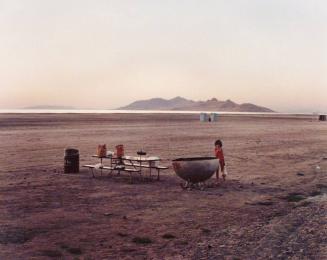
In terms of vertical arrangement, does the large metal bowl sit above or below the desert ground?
above

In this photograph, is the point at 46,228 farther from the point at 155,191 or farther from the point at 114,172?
the point at 114,172

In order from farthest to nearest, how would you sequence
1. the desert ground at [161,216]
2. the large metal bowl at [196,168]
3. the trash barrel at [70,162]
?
the trash barrel at [70,162] < the large metal bowl at [196,168] < the desert ground at [161,216]

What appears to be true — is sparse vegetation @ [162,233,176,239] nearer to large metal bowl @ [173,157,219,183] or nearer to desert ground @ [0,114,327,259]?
desert ground @ [0,114,327,259]

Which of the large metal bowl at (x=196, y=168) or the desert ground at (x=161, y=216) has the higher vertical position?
the large metal bowl at (x=196, y=168)

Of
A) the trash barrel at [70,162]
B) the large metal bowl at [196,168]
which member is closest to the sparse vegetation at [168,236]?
the large metal bowl at [196,168]

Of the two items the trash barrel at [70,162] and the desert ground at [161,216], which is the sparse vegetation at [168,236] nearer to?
the desert ground at [161,216]

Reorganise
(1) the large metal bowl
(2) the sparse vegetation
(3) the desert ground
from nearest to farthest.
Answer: (3) the desert ground < (2) the sparse vegetation < (1) the large metal bowl

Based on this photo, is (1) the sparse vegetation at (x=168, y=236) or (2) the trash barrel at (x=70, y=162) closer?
(1) the sparse vegetation at (x=168, y=236)

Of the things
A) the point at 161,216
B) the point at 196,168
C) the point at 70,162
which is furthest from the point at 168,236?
the point at 70,162

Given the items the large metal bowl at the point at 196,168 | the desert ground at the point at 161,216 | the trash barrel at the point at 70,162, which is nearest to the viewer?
the desert ground at the point at 161,216

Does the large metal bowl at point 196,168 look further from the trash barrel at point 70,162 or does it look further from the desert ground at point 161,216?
the trash barrel at point 70,162

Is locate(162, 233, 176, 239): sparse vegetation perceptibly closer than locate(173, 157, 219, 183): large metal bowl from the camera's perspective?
Yes

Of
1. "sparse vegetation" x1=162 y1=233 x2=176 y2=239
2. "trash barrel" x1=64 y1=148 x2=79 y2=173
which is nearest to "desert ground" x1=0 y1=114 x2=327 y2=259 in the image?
"sparse vegetation" x1=162 y1=233 x2=176 y2=239

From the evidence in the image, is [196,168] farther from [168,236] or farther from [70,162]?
[70,162]
